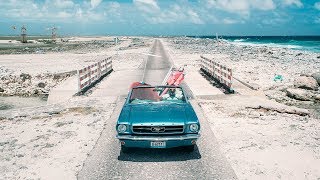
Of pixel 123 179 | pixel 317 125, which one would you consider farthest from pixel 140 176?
pixel 317 125

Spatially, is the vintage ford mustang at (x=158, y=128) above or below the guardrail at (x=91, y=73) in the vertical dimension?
above

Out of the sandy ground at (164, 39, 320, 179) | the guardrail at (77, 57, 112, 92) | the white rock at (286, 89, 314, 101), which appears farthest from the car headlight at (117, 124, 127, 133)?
the white rock at (286, 89, 314, 101)

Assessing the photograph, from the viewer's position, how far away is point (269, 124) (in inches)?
447

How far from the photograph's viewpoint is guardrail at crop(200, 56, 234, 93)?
1744cm

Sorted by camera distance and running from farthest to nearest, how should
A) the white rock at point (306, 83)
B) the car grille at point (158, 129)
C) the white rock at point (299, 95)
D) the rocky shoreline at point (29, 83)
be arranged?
the rocky shoreline at point (29, 83) < the white rock at point (306, 83) < the white rock at point (299, 95) < the car grille at point (158, 129)

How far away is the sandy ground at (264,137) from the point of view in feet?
24.8

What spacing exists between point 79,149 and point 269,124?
6121 mm

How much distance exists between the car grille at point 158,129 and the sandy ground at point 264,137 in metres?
1.47

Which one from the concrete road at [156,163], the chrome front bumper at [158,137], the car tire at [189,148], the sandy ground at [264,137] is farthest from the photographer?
the car tire at [189,148]

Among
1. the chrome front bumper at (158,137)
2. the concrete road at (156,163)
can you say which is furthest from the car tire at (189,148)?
the chrome front bumper at (158,137)

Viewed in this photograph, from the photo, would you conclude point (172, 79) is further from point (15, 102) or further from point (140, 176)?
point (140, 176)

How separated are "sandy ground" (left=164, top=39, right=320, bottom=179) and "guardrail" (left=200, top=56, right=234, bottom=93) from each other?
207 centimetres

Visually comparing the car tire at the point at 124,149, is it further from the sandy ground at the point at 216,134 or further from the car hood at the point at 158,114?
the sandy ground at the point at 216,134

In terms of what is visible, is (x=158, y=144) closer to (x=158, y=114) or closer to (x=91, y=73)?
(x=158, y=114)
